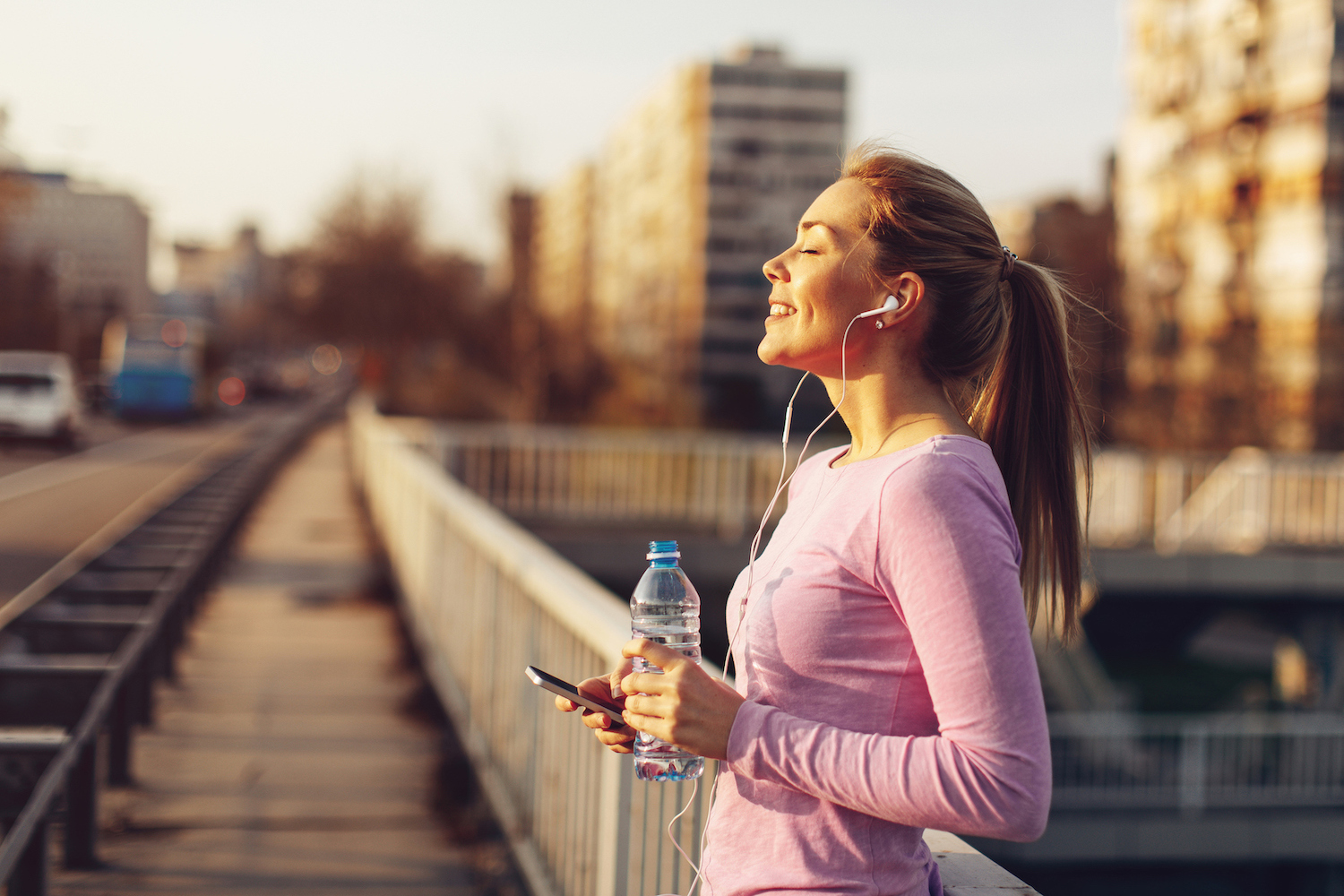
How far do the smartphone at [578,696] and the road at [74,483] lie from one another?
9.96m

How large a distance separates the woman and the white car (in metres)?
28.5

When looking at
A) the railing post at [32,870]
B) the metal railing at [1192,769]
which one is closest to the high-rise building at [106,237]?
the metal railing at [1192,769]

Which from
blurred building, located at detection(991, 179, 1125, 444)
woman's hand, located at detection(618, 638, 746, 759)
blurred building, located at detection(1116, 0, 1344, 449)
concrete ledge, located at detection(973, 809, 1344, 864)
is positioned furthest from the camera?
blurred building, located at detection(1116, 0, 1344, 449)

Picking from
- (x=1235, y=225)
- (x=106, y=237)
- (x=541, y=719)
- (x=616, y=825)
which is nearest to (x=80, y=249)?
(x=106, y=237)

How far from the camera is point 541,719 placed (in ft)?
14.4

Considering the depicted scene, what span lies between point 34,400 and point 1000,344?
95.2ft

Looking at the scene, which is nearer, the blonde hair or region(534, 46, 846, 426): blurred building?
the blonde hair

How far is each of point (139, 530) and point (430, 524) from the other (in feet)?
8.15

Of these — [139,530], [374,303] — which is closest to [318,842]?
[139,530]

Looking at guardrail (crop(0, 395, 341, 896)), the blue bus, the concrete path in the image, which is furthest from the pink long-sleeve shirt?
the blue bus

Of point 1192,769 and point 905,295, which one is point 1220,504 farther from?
point 905,295

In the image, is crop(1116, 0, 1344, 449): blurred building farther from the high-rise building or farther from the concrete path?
the high-rise building

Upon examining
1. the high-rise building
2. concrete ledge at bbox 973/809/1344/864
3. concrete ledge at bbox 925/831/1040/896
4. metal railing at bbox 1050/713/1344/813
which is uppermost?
the high-rise building

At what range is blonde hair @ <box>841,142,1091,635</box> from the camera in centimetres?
167
